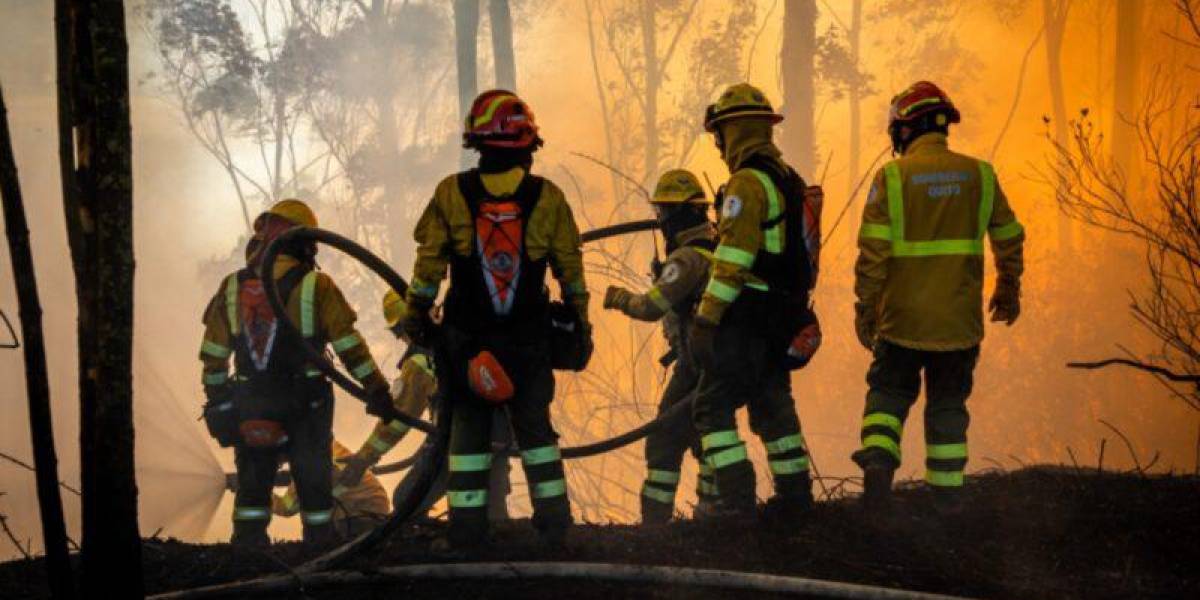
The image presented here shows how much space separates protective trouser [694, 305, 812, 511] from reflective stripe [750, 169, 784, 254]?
35 cm

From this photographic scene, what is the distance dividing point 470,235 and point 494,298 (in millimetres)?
298

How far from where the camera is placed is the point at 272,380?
630 cm

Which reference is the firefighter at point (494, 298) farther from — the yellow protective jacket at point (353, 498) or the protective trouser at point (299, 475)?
the yellow protective jacket at point (353, 498)

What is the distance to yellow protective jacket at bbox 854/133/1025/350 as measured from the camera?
16.8 ft

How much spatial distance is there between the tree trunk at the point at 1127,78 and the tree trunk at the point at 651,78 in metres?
11.1

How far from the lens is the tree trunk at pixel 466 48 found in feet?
58.9

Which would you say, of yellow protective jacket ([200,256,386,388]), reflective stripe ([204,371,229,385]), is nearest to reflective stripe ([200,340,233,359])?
yellow protective jacket ([200,256,386,388])

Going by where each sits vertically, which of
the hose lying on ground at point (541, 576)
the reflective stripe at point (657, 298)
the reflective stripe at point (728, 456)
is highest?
the reflective stripe at point (657, 298)

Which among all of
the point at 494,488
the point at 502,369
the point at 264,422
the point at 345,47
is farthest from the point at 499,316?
the point at 345,47

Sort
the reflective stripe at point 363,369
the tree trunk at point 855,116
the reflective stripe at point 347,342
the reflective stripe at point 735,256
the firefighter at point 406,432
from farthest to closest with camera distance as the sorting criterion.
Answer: the tree trunk at point 855,116 < the firefighter at point 406,432 < the reflective stripe at point 347,342 < the reflective stripe at point 363,369 < the reflective stripe at point 735,256

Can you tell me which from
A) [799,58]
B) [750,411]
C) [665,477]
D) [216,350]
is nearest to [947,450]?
Result: [750,411]

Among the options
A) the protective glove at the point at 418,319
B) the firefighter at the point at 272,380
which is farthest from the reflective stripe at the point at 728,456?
the firefighter at the point at 272,380

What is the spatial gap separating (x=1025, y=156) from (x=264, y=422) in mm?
26055

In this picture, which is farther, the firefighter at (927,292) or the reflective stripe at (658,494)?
the reflective stripe at (658,494)
